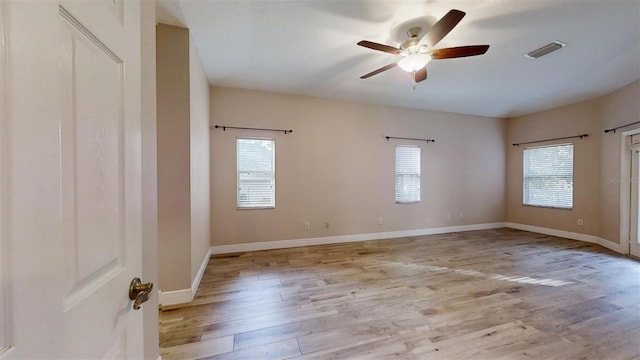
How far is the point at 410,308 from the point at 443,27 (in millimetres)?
2522

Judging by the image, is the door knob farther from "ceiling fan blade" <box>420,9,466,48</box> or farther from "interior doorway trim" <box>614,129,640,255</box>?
"interior doorway trim" <box>614,129,640,255</box>

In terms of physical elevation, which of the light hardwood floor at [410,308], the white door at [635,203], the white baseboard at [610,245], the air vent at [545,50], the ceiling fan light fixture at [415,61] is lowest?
the light hardwood floor at [410,308]

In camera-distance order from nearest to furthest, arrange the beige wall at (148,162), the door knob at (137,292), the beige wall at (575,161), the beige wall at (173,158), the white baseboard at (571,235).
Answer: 1. the door knob at (137,292)
2. the beige wall at (148,162)
3. the beige wall at (173,158)
4. the white baseboard at (571,235)
5. the beige wall at (575,161)

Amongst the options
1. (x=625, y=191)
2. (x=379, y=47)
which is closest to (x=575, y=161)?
(x=625, y=191)

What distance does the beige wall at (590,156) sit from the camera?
408 cm

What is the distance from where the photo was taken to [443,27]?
199 cm

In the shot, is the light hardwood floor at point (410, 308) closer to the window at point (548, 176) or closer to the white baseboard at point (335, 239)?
the white baseboard at point (335, 239)

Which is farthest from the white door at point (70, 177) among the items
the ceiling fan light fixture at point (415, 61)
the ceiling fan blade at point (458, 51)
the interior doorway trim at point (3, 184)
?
the ceiling fan blade at point (458, 51)

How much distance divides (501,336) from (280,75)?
3.78 m

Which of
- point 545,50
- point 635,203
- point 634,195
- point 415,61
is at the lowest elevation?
point 635,203

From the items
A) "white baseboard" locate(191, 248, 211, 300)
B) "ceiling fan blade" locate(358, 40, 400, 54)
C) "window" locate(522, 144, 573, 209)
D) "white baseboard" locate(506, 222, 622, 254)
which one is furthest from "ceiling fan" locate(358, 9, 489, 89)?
"white baseboard" locate(506, 222, 622, 254)

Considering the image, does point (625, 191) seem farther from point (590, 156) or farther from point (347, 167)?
point (347, 167)

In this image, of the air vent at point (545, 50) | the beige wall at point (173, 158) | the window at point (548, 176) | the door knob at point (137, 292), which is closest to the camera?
the door knob at point (137, 292)

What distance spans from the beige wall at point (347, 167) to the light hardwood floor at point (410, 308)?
0.73 meters
